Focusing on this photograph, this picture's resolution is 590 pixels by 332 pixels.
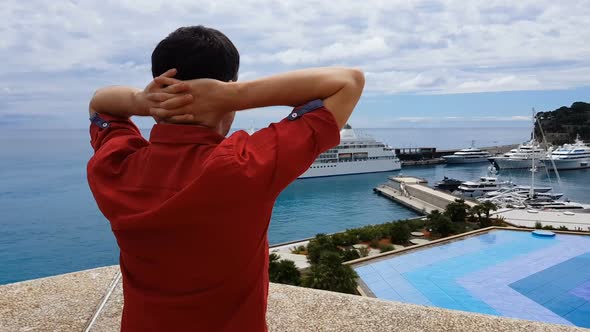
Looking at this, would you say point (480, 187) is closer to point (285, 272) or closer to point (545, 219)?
point (545, 219)

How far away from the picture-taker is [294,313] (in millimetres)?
2002

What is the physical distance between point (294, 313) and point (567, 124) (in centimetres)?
5982

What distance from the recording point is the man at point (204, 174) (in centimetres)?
56

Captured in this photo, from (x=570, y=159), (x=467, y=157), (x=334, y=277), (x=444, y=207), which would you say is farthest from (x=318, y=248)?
(x=467, y=157)

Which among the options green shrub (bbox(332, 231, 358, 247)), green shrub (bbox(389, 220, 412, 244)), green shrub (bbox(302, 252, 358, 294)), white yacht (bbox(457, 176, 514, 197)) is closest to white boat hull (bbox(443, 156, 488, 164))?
white yacht (bbox(457, 176, 514, 197))

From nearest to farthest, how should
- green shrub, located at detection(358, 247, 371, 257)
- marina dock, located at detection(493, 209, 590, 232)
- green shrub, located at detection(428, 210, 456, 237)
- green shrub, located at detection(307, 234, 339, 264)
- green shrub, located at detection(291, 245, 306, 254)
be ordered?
1. green shrub, located at detection(307, 234, 339, 264)
2. green shrub, located at detection(358, 247, 371, 257)
3. green shrub, located at detection(291, 245, 306, 254)
4. green shrub, located at detection(428, 210, 456, 237)
5. marina dock, located at detection(493, 209, 590, 232)

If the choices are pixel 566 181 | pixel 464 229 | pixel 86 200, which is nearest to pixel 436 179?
pixel 566 181

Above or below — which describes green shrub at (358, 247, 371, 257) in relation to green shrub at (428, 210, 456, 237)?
below

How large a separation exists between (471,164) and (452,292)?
3888 cm

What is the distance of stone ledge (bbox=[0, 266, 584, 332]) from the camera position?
186cm

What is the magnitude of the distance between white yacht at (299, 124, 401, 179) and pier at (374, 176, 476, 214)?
577 cm

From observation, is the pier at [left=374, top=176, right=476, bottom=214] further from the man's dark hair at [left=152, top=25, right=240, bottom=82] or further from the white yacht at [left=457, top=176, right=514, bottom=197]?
the man's dark hair at [left=152, top=25, right=240, bottom=82]

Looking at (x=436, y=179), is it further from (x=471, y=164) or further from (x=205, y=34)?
(x=205, y=34)

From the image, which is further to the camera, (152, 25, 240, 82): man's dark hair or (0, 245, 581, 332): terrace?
(0, 245, 581, 332): terrace
